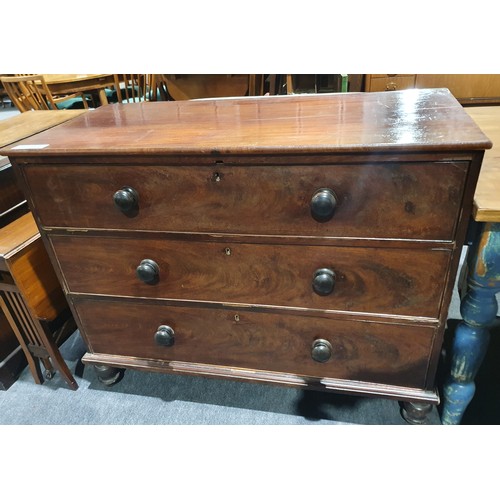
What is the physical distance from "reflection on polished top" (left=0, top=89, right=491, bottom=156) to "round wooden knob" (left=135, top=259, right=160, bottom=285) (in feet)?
0.94

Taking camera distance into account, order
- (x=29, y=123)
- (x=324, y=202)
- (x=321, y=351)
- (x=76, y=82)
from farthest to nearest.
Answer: (x=76, y=82), (x=29, y=123), (x=321, y=351), (x=324, y=202)

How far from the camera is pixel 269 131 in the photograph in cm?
85

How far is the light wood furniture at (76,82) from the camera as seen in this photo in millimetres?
3004

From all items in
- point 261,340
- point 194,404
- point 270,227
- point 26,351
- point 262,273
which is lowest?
point 194,404

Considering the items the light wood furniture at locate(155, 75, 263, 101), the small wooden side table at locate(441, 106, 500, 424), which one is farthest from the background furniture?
the small wooden side table at locate(441, 106, 500, 424)

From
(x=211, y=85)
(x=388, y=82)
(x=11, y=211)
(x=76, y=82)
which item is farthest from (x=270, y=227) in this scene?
(x=76, y=82)

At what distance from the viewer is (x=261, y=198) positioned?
0.84 metres

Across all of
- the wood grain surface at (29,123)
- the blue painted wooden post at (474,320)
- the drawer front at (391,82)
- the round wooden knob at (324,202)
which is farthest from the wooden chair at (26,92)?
the blue painted wooden post at (474,320)

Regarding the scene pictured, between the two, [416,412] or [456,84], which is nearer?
[416,412]

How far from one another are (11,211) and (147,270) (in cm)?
67

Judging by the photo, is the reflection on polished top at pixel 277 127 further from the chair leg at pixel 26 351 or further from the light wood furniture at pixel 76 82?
the light wood furniture at pixel 76 82

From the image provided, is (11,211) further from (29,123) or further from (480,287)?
(480,287)

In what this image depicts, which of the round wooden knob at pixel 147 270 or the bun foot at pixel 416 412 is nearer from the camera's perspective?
the round wooden knob at pixel 147 270
